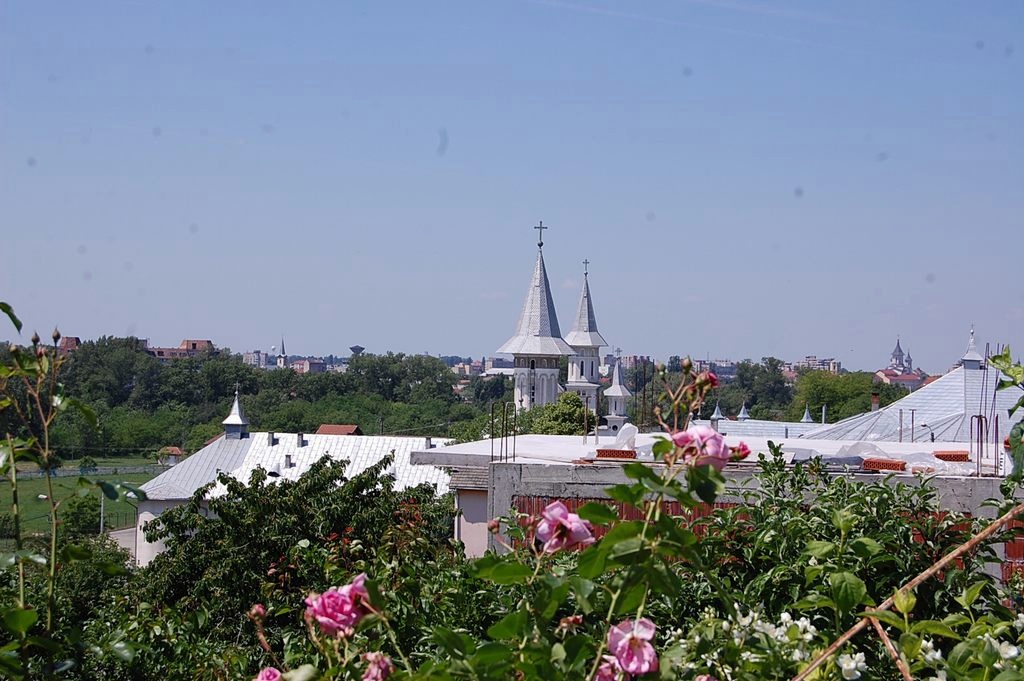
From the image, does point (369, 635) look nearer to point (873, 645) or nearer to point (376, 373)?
point (873, 645)

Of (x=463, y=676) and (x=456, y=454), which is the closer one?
(x=463, y=676)

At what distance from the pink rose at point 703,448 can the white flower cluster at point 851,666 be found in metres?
0.81

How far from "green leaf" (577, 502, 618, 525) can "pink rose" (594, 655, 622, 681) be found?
0.88 ft

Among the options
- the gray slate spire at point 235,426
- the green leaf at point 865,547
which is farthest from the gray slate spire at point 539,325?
the green leaf at point 865,547

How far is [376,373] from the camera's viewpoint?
13625cm

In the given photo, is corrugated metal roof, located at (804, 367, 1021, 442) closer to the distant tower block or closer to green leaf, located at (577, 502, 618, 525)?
green leaf, located at (577, 502, 618, 525)

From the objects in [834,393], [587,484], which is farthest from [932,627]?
[834,393]

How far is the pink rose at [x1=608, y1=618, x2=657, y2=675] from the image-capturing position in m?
2.10

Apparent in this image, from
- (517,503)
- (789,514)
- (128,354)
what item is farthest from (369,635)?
(128,354)

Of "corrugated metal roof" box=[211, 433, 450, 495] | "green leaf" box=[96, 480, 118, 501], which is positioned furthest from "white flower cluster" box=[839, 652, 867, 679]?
"corrugated metal roof" box=[211, 433, 450, 495]

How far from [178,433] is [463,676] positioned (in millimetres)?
92099

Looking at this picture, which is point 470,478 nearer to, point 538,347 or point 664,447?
point 664,447

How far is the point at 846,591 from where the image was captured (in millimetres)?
2896

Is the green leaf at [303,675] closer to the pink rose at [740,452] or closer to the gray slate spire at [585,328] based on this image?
the pink rose at [740,452]
